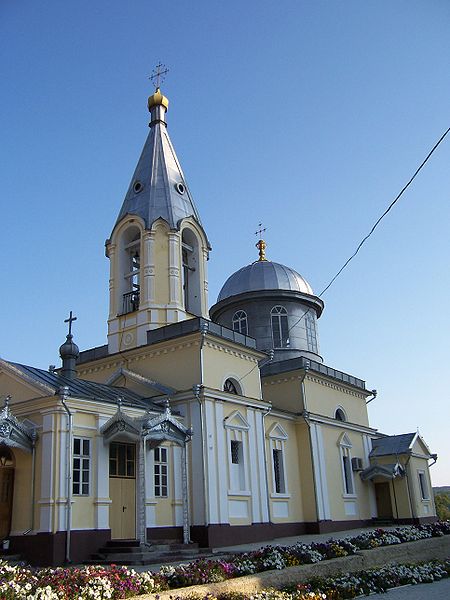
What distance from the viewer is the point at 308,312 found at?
30.0 meters

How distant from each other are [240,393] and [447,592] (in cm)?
1056

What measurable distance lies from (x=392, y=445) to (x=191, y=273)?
12.6m

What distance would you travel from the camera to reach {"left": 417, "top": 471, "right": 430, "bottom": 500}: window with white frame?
92.4 ft

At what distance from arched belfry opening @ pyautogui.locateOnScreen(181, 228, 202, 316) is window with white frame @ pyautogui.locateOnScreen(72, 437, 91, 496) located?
25.5 ft

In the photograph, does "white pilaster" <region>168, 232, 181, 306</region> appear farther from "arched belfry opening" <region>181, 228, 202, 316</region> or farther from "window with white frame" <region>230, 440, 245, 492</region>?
"window with white frame" <region>230, 440, 245, 492</region>

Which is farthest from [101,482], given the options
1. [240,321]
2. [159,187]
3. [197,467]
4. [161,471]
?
[240,321]

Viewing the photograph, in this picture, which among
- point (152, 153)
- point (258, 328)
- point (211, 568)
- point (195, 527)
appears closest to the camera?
point (211, 568)

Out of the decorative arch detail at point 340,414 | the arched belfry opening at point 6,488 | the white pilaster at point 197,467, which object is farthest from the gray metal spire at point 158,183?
the decorative arch detail at point 340,414

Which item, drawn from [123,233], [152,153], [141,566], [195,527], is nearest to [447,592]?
[141,566]

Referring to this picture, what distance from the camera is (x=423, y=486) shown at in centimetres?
2848

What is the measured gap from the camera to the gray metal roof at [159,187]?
2216cm

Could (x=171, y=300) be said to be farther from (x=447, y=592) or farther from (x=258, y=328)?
(x=447, y=592)

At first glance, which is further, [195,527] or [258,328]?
[258,328]

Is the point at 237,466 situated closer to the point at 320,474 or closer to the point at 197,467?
the point at 197,467
